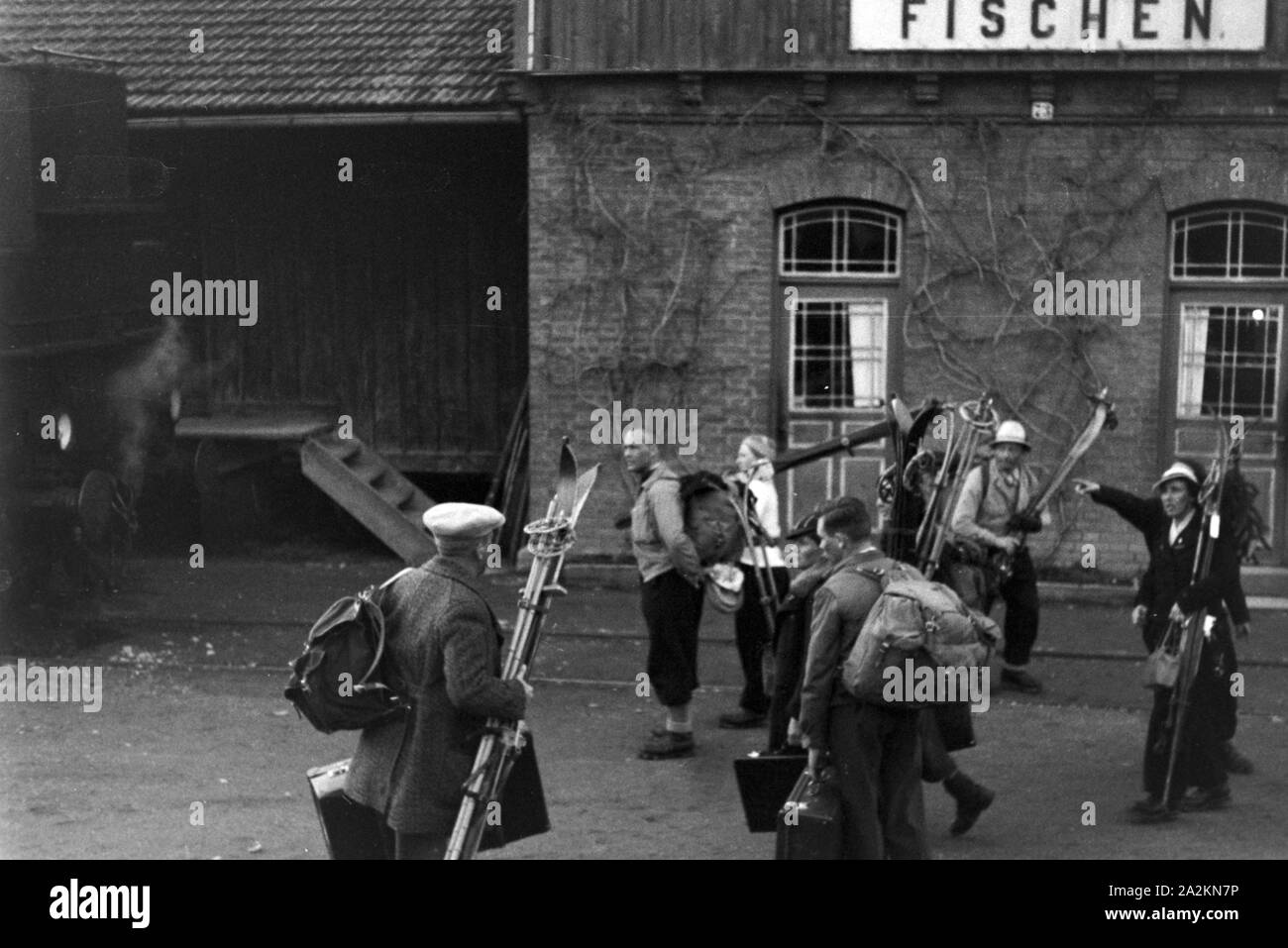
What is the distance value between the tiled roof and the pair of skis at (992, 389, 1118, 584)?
5.76m

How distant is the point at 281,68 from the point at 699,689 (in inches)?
273

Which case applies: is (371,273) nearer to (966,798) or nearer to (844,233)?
(844,233)

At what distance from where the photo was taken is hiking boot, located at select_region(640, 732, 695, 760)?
32.3 ft

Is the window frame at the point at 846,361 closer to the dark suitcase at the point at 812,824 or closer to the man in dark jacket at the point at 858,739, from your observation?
the man in dark jacket at the point at 858,739

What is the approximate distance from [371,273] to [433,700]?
9.50 m

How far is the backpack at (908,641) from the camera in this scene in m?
7.18

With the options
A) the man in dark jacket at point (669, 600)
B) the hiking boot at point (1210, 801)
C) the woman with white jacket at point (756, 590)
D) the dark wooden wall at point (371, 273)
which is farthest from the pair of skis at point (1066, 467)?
the dark wooden wall at point (371, 273)

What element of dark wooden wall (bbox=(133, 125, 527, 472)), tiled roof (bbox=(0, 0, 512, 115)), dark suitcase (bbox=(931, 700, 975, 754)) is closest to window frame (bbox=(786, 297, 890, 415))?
dark wooden wall (bbox=(133, 125, 527, 472))

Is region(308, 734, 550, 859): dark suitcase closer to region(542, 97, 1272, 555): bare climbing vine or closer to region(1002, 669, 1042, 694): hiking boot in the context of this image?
region(1002, 669, 1042, 694): hiking boot

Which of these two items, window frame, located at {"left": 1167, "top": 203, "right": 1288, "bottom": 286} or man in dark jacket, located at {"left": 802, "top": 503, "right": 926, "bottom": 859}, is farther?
window frame, located at {"left": 1167, "top": 203, "right": 1288, "bottom": 286}

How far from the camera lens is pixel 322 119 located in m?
14.8

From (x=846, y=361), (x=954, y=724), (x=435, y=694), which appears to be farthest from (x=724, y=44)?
(x=435, y=694)
